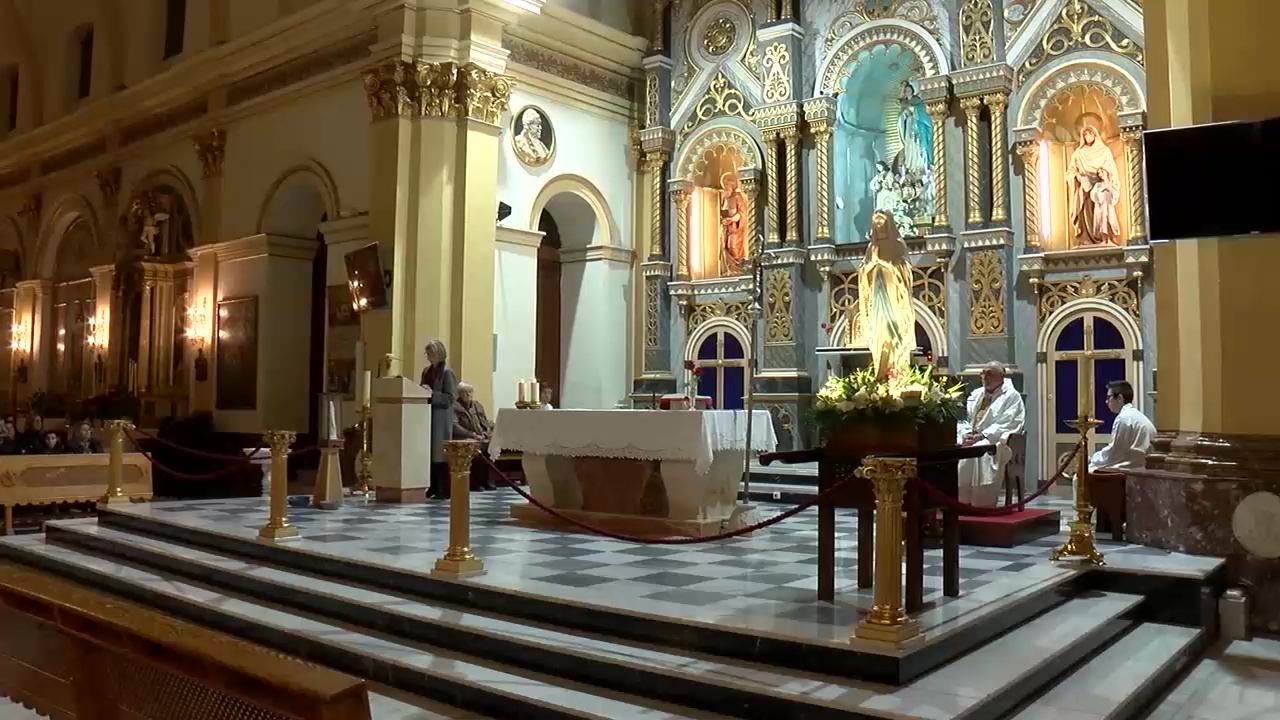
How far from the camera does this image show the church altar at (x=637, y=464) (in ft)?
24.6

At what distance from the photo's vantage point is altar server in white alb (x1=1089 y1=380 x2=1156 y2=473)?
26.2ft

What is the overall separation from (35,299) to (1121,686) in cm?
2204

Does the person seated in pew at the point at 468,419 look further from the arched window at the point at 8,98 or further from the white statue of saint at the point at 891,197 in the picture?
the arched window at the point at 8,98

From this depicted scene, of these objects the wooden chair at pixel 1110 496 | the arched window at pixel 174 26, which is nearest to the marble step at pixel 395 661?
the wooden chair at pixel 1110 496

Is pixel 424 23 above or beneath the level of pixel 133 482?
above

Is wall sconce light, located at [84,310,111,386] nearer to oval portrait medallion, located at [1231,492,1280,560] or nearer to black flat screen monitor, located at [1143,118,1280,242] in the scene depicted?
black flat screen monitor, located at [1143,118,1280,242]

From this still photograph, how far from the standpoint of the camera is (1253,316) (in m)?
6.41

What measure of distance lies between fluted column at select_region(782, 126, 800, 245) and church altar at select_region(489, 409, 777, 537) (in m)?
5.56

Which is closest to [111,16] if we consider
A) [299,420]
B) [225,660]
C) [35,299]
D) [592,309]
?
[35,299]

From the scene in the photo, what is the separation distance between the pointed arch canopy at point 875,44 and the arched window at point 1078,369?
11.6 feet

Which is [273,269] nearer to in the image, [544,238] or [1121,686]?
[544,238]

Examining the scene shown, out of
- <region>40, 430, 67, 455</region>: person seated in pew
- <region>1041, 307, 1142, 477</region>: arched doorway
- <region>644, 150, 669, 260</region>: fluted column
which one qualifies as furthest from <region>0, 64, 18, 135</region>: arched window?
<region>1041, 307, 1142, 477</region>: arched doorway

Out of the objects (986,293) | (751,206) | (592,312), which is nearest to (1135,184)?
(986,293)

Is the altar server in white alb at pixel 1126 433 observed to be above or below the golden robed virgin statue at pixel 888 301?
below
